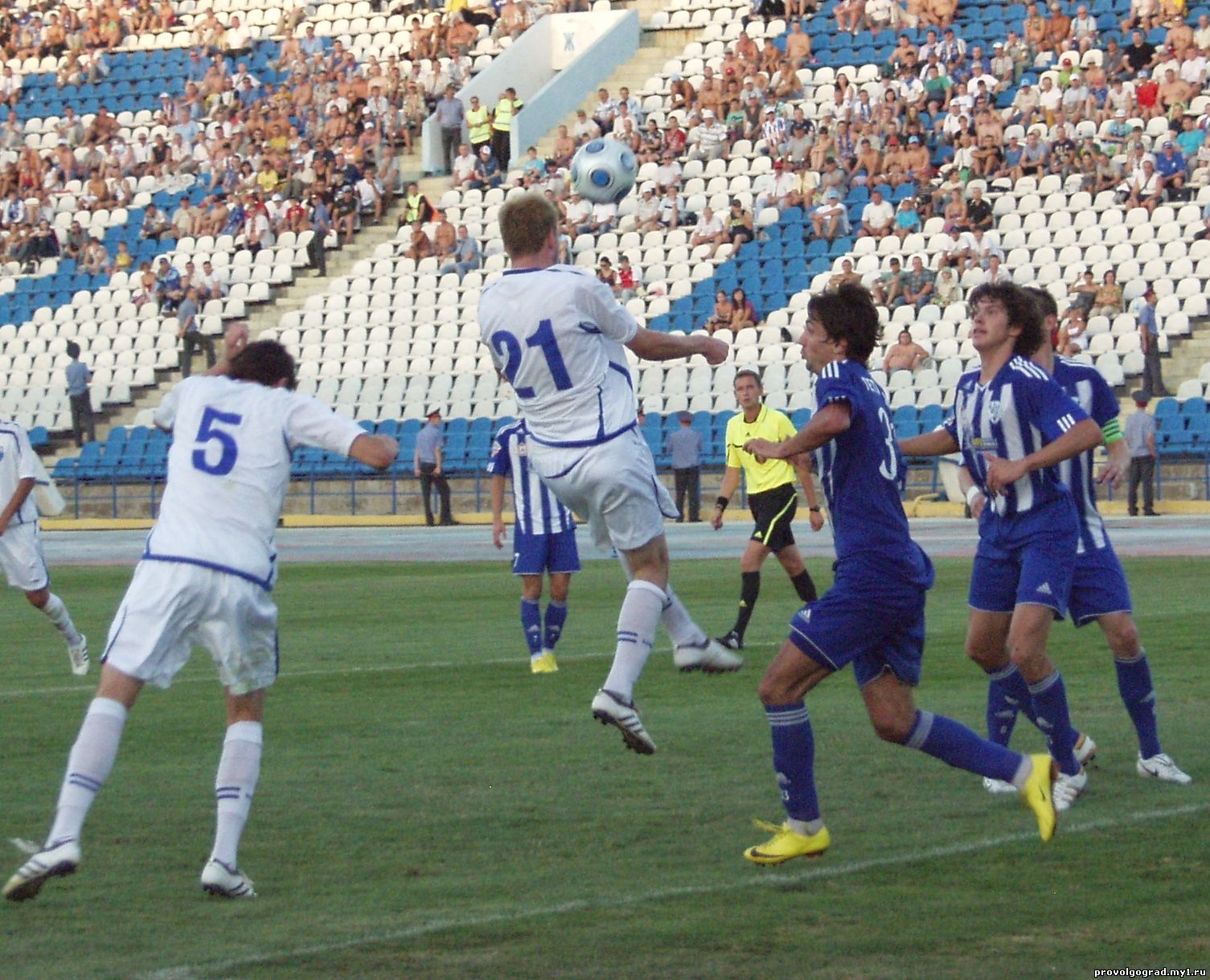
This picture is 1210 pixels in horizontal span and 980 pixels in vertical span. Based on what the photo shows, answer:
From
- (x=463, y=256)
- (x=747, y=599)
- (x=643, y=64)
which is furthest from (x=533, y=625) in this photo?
(x=643, y=64)

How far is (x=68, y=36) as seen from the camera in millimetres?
49938

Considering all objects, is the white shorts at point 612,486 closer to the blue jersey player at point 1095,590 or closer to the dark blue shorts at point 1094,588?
the blue jersey player at point 1095,590

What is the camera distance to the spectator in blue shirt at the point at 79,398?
128 feet

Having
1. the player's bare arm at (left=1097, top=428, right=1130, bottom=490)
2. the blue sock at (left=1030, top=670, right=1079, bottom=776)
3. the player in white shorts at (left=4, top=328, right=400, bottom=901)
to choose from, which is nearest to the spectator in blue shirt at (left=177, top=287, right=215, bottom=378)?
the player's bare arm at (left=1097, top=428, right=1130, bottom=490)

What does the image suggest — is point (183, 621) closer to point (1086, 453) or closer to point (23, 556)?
point (1086, 453)

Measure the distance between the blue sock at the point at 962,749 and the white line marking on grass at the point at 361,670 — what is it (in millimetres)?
6597

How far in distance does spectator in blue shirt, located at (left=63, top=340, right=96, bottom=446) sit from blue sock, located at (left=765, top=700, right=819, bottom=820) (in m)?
33.4

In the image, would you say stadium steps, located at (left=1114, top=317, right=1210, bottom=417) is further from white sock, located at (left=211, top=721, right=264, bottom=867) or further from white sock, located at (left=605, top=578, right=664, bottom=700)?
white sock, located at (left=211, top=721, right=264, bottom=867)

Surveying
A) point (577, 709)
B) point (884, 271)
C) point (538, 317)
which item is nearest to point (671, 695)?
point (577, 709)

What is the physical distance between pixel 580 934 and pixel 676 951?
1.12 feet

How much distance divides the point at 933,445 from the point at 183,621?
332 cm

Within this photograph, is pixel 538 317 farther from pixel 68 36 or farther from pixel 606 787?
pixel 68 36

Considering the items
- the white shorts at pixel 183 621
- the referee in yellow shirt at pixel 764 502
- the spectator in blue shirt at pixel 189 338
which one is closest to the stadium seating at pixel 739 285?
the spectator in blue shirt at pixel 189 338

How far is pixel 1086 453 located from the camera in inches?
316
